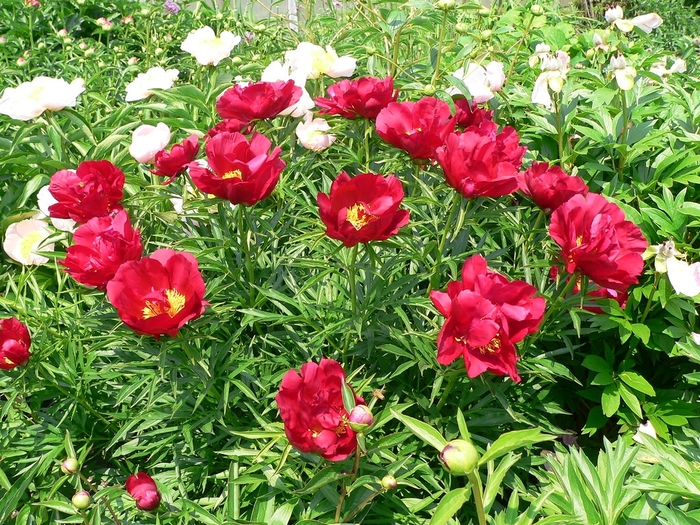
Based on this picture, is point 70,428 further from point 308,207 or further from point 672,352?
point 672,352

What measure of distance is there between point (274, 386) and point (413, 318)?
0.36 m

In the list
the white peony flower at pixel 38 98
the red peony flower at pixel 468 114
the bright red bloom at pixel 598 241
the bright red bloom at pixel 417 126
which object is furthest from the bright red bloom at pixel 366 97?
the white peony flower at pixel 38 98

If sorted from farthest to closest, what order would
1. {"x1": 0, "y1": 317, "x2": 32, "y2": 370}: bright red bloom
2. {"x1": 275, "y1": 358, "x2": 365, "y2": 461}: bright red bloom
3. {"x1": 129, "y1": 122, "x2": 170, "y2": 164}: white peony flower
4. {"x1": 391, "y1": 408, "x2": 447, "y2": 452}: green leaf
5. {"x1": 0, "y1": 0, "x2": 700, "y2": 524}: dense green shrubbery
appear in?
{"x1": 129, "y1": 122, "x2": 170, "y2": 164}: white peony flower, {"x1": 0, "y1": 317, "x2": 32, "y2": 370}: bright red bloom, {"x1": 0, "y1": 0, "x2": 700, "y2": 524}: dense green shrubbery, {"x1": 275, "y1": 358, "x2": 365, "y2": 461}: bright red bloom, {"x1": 391, "y1": 408, "x2": 447, "y2": 452}: green leaf

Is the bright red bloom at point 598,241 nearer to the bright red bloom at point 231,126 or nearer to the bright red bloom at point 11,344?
the bright red bloom at point 231,126

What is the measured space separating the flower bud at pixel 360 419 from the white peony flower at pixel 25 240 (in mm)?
1178

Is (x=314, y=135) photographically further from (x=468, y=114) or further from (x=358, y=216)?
(x=358, y=216)

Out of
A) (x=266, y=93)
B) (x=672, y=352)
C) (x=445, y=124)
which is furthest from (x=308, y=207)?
(x=672, y=352)

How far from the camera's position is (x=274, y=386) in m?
1.42

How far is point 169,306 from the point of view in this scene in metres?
1.05

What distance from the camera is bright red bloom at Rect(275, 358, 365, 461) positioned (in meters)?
0.96

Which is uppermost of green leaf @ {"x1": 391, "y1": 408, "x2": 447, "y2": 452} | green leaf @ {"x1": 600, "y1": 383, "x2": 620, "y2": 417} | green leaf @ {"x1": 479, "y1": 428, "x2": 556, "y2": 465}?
green leaf @ {"x1": 479, "y1": 428, "x2": 556, "y2": 465}

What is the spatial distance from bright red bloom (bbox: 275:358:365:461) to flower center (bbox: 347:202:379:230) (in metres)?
0.25

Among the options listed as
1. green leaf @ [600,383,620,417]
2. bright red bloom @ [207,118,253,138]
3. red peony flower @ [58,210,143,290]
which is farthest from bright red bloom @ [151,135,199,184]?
green leaf @ [600,383,620,417]

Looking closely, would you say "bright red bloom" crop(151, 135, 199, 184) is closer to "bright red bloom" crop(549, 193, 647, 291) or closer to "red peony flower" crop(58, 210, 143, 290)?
"red peony flower" crop(58, 210, 143, 290)
